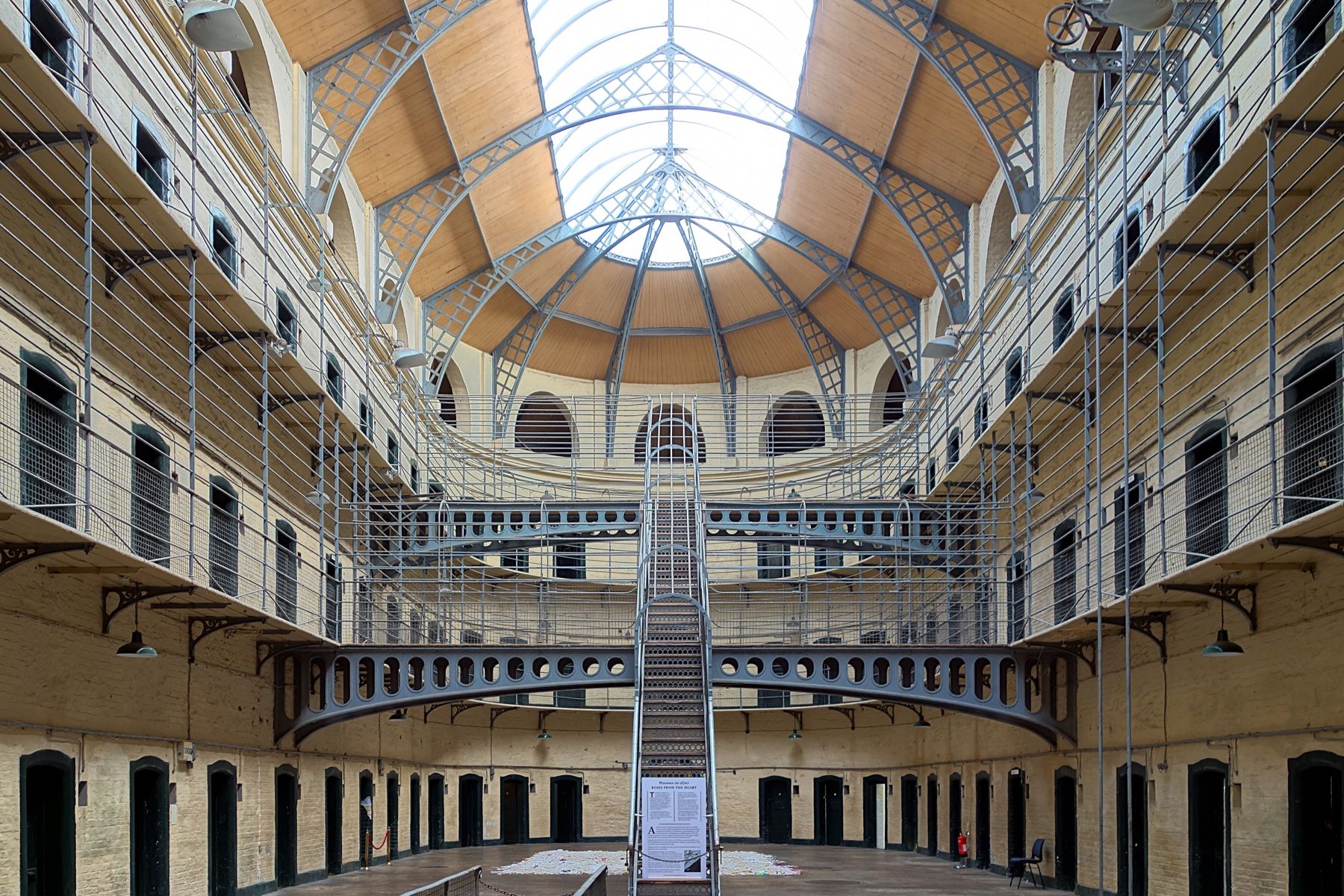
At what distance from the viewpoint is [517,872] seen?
19734mm

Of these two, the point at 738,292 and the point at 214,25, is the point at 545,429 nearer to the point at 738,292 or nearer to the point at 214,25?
the point at 738,292

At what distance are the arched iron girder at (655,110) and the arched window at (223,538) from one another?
716 cm

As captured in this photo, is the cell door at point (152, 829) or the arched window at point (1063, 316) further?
the arched window at point (1063, 316)

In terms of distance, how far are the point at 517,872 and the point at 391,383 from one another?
8.08 meters

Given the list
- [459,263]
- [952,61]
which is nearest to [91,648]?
[952,61]

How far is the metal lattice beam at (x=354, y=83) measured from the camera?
17094mm

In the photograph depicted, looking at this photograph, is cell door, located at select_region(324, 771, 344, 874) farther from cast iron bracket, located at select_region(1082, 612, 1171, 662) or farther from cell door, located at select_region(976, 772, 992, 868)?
cast iron bracket, located at select_region(1082, 612, 1171, 662)

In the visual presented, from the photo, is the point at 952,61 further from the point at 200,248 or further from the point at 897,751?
the point at 897,751

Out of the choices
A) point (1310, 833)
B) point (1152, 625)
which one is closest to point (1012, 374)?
point (1152, 625)

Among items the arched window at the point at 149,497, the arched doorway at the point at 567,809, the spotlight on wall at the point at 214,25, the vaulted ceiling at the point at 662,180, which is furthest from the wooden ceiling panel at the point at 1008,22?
the arched doorway at the point at 567,809

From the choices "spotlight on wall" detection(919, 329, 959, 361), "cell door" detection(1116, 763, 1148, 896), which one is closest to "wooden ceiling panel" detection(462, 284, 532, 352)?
"spotlight on wall" detection(919, 329, 959, 361)

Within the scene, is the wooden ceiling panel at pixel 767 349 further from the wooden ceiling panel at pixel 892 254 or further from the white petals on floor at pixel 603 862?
Answer: the white petals on floor at pixel 603 862

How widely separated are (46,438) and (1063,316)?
11.4 meters

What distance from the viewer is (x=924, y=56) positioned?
59.9ft
